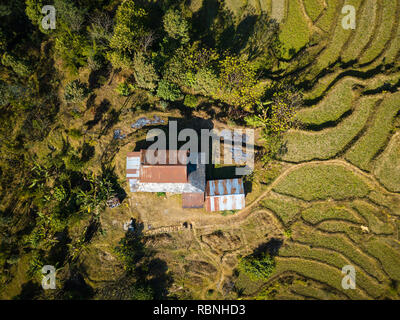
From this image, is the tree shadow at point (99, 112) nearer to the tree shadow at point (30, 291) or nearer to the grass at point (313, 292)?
the tree shadow at point (30, 291)

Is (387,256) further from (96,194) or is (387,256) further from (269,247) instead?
(96,194)

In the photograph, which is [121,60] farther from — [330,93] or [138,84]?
[330,93]

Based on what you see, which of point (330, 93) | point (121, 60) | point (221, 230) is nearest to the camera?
point (121, 60)

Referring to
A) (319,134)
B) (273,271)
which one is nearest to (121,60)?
(319,134)

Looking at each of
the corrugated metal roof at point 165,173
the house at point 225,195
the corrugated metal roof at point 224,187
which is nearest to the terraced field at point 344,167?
the house at point 225,195

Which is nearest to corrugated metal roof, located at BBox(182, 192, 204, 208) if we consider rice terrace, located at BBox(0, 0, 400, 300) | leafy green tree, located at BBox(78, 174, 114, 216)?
rice terrace, located at BBox(0, 0, 400, 300)

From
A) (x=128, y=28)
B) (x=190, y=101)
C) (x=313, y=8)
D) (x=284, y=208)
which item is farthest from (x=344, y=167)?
(x=128, y=28)
